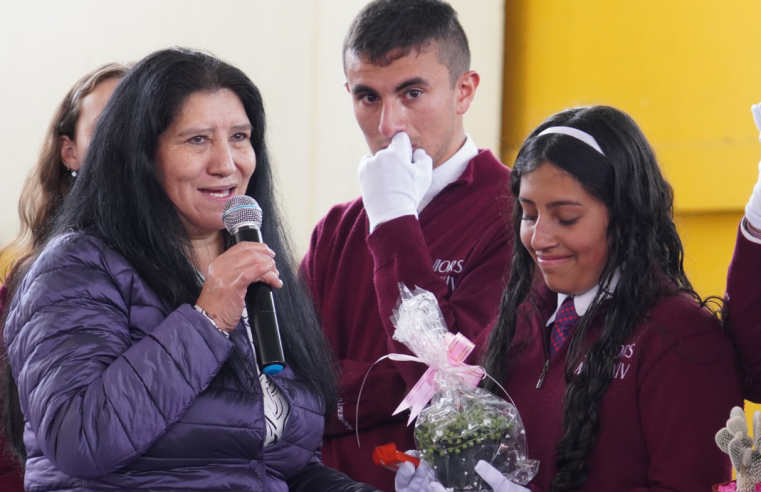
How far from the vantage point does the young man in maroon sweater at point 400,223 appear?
2.08 meters

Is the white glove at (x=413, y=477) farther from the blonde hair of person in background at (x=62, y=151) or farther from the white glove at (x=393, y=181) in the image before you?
the blonde hair of person in background at (x=62, y=151)

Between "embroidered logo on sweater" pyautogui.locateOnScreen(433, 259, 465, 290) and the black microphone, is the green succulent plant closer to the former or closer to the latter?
the black microphone

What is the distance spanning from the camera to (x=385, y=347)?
2.18 metres

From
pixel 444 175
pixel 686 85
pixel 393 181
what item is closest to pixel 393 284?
pixel 393 181

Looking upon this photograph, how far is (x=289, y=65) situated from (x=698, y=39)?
1.76 metres

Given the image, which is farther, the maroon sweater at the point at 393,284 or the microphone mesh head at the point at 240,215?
the maroon sweater at the point at 393,284

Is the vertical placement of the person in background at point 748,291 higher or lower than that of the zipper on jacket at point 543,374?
higher

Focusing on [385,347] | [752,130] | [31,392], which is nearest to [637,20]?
[752,130]

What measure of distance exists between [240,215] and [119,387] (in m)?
0.37

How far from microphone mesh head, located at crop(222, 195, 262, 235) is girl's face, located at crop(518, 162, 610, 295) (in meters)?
0.54

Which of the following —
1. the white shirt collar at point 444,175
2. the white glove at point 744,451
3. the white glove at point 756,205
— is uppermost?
the white glove at point 756,205

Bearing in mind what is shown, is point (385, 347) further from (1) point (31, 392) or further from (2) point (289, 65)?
(2) point (289, 65)

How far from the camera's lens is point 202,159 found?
5.47 ft

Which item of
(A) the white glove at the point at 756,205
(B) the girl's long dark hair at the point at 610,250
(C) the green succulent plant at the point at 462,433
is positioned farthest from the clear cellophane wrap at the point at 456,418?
(A) the white glove at the point at 756,205
